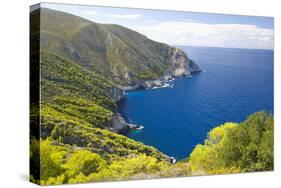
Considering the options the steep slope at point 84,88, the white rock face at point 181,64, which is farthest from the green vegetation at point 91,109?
the white rock face at point 181,64

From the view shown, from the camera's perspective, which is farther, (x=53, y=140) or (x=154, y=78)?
(x=154, y=78)

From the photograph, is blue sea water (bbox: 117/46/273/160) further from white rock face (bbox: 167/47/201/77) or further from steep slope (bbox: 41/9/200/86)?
steep slope (bbox: 41/9/200/86)

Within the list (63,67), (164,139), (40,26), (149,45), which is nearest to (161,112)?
(164,139)

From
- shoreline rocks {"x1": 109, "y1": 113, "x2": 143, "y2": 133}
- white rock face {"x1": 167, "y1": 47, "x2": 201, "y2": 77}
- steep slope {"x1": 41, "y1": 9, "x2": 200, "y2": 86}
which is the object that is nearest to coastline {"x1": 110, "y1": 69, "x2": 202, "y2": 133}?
shoreline rocks {"x1": 109, "y1": 113, "x2": 143, "y2": 133}

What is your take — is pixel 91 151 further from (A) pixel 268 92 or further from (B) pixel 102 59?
(A) pixel 268 92

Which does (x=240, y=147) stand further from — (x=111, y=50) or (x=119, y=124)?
(x=111, y=50)

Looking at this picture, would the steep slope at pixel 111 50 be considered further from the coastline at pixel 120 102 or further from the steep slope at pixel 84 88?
the coastline at pixel 120 102
